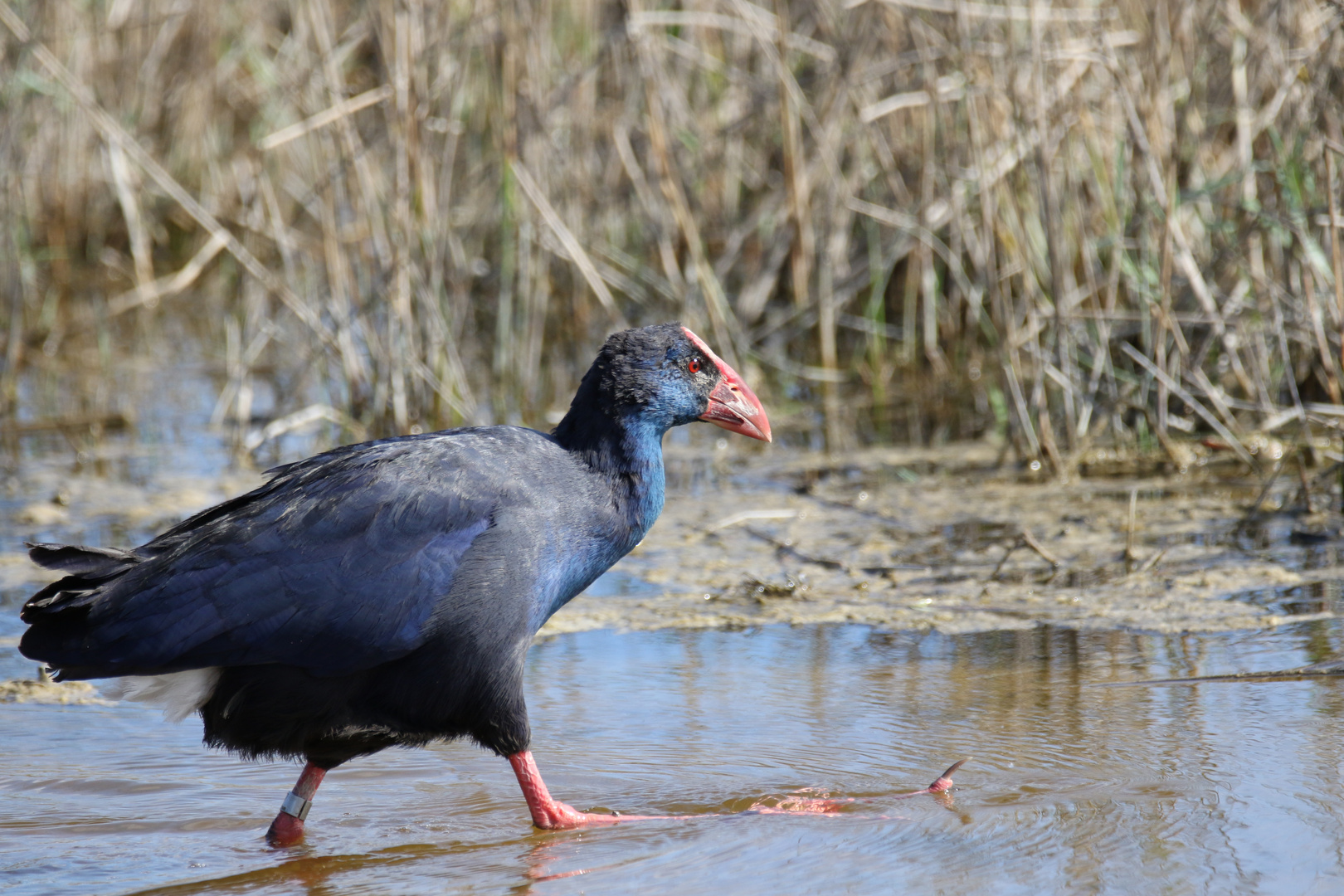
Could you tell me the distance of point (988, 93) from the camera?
5.18m

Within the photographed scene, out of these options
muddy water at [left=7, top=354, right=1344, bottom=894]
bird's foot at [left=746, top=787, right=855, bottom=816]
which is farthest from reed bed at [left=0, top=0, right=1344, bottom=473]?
bird's foot at [left=746, top=787, right=855, bottom=816]

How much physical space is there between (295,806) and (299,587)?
493 millimetres

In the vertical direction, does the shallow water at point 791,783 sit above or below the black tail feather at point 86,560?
below

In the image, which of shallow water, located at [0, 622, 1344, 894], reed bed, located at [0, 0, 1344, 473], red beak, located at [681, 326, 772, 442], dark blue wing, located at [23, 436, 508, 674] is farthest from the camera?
reed bed, located at [0, 0, 1344, 473]

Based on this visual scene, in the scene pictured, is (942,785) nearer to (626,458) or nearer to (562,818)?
(562,818)

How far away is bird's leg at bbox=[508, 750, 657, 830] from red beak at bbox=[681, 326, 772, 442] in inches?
33.2

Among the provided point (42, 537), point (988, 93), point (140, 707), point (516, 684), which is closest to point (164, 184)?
point (42, 537)

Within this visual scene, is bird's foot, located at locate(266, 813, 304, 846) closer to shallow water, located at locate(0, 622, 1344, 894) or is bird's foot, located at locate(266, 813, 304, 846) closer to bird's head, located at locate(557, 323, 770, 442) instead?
shallow water, located at locate(0, 622, 1344, 894)

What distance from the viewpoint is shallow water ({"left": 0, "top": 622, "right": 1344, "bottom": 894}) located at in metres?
2.62

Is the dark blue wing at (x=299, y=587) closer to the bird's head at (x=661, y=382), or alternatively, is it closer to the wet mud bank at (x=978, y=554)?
the bird's head at (x=661, y=382)

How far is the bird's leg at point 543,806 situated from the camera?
2.93 metres

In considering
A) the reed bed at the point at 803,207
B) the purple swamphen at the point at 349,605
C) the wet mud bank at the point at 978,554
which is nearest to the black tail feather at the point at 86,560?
the purple swamphen at the point at 349,605

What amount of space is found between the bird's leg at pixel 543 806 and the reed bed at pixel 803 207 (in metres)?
2.35

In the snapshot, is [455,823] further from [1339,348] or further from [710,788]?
[1339,348]
